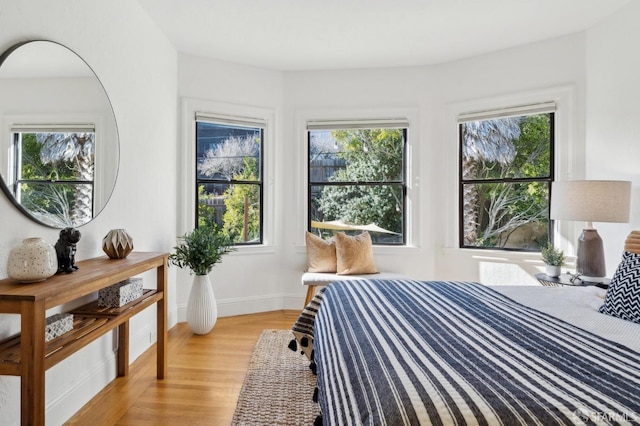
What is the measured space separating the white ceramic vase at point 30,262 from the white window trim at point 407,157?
269cm

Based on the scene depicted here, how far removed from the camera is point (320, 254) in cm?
380

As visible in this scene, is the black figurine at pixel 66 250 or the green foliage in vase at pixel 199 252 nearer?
the black figurine at pixel 66 250

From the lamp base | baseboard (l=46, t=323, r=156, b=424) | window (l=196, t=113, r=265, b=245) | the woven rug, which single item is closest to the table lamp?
the lamp base

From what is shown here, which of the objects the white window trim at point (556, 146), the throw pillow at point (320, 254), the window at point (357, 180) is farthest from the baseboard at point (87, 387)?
the white window trim at point (556, 146)

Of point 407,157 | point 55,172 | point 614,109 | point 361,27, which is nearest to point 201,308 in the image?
point 55,172

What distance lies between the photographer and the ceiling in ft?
9.23

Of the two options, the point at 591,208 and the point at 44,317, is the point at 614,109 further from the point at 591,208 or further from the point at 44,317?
the point at 44,317

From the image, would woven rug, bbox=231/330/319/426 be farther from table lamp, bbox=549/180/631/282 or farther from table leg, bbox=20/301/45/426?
table lamp, bbox=549/180/631/282

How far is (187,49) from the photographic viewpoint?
140 inches

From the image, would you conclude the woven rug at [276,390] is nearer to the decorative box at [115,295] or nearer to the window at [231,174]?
the decorative box at [115,295]

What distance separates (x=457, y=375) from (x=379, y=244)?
310 centimetres

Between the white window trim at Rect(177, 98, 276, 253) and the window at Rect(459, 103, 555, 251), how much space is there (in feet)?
6.69

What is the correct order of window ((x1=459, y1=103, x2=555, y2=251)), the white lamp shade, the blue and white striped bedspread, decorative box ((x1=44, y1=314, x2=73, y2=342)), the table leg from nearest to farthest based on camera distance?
1. the blue and white striped bedspread
2. the table leg
3. decorative box ((x1=44, y1=314, x2=73, y2=342))
4. the white lamp shade
5. window ((x1=459, y1=103, x2=555, y2=251))

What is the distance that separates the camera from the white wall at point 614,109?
9.11ft
